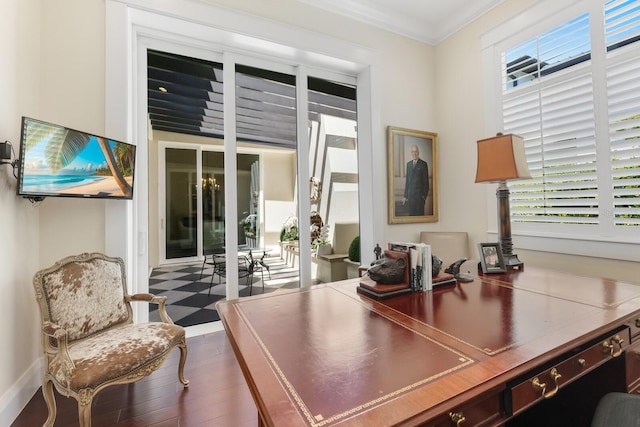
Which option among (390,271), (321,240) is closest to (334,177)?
(321,240)

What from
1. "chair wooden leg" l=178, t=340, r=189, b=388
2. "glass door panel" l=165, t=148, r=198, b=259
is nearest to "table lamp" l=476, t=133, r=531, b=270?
"chair wooden leg" l=178, t=340, r=189, b=388

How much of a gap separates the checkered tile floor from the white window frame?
223 centimetres

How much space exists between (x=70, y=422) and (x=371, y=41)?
3.83 metres

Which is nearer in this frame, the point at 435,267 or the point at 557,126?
the point at 435,267

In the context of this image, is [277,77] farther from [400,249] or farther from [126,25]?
[400,249]

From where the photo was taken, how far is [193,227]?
471cm

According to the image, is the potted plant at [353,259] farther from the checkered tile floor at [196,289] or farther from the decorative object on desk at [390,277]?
the decorative object on desk at [390,277]

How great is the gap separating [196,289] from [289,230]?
1615mm

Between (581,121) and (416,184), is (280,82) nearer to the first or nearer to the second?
(416,184)

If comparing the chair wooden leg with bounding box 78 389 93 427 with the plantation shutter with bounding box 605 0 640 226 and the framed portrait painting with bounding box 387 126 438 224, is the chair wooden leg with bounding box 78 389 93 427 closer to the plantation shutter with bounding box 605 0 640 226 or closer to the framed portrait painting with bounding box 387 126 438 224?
the framed portrait painting with bounding box 387 126 438 224

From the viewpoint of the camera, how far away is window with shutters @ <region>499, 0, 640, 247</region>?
2.07 meters

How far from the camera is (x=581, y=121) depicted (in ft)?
7.55

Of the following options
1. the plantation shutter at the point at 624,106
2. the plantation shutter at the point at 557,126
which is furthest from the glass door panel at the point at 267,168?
the plantation shutter at the point at 624,106

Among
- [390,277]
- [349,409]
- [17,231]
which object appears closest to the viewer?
[349,409]
